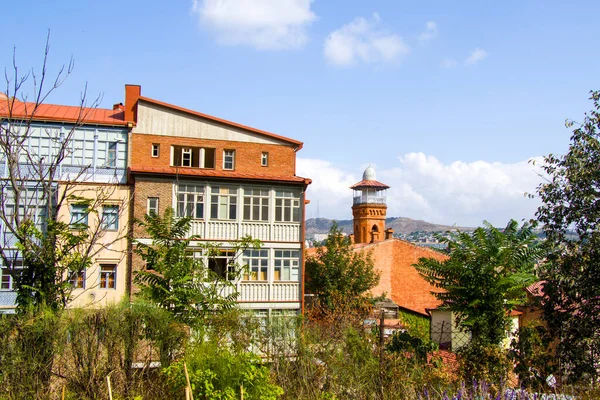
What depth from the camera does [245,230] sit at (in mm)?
25031

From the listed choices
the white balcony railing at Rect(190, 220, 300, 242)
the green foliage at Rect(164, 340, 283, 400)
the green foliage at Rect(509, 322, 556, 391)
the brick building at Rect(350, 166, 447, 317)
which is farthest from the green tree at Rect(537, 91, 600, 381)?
the brick building at Rect(350, 166, 447, 317)

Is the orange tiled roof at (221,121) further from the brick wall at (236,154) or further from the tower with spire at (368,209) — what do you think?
the tower with spire at (368,209)

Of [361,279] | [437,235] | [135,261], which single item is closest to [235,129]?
[135,261]

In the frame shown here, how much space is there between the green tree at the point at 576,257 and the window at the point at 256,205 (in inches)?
621

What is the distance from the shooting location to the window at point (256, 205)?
82.8 ft

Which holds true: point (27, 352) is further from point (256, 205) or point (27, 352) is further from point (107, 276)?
point (256, 205)

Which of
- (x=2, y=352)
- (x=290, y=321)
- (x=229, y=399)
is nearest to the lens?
(x=229, y=399)

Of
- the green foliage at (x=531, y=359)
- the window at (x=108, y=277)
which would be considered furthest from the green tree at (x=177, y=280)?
the window at (x=108, y=277)

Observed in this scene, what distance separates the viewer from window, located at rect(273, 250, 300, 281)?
83.3ft

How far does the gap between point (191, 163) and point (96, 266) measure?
18.6 ft

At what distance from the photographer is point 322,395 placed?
8.55 meters

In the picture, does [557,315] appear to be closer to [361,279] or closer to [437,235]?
[437,235]

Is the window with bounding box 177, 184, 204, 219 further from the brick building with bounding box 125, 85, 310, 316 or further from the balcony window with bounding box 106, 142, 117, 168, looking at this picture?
the balcony window with bounding box 106, 142, 117, 168

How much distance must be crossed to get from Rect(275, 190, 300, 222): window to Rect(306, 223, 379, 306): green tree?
555 centimetres
